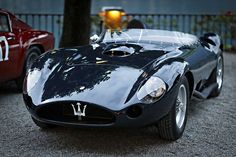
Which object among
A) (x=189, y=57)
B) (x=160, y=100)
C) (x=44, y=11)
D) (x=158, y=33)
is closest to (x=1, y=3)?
(x=44, y=11)

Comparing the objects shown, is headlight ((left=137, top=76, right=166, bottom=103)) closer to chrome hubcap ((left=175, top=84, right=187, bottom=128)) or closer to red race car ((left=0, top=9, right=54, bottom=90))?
chrome hubcap ((left=175, top=84, right=187, bottom=128))

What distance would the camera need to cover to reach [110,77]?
4695mm

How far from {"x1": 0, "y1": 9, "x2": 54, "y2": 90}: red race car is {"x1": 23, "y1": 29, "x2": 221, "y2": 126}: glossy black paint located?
4.37ft

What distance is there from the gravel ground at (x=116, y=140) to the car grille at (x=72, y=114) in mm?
249

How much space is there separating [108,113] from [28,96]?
2.98 feet

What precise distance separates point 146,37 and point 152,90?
1793 mm

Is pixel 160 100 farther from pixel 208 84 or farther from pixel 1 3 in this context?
pixel 1 3

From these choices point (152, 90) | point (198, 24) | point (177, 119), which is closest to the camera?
point (152, 90)

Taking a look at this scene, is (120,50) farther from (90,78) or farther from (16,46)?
(16,46)

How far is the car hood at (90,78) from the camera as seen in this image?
4.46 m

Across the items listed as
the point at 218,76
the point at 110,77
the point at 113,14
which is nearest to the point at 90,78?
the point at 110,77

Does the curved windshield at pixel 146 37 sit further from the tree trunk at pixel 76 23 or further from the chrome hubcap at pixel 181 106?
the tree trunk at pixel 76 23

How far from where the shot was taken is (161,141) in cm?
489

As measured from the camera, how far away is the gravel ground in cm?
457
